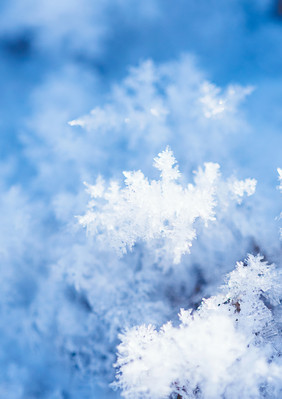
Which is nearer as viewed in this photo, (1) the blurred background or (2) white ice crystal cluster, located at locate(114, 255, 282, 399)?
(2) white ice crystal cluster, located at locate(114, 255, 282, 399)

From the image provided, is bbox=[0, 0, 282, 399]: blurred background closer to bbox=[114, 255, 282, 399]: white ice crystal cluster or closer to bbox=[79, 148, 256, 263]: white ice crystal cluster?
bbox=[79, 148, 256, 263]: white ice crystal cluster

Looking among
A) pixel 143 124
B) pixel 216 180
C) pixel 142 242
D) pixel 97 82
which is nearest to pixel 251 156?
pixel 216 180

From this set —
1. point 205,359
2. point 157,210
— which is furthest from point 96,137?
point 205,359

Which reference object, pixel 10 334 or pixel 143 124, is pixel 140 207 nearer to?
pixel 143 124

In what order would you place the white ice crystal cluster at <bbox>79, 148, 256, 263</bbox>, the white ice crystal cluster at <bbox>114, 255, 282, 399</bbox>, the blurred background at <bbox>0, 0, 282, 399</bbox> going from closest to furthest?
the white ice crystal cluster at <bbox>114, 255, 282, 399</bbox>
the white ice crystal cluster at <bbox>79, 148, 256, 263</bbox>
the blurred background at <bbox>0, 0, 282, 399</bbox>

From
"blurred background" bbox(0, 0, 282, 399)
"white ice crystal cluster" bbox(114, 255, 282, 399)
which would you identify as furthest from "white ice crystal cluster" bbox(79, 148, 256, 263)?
"white ice crystal cluster" bbox(114, 255, 282, 399)

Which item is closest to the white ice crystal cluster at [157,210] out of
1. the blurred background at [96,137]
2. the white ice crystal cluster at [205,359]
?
the blurred background at [96,137]

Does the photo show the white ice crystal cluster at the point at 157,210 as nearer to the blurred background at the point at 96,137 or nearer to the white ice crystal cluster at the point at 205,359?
the blurred background at the point at 96,137
